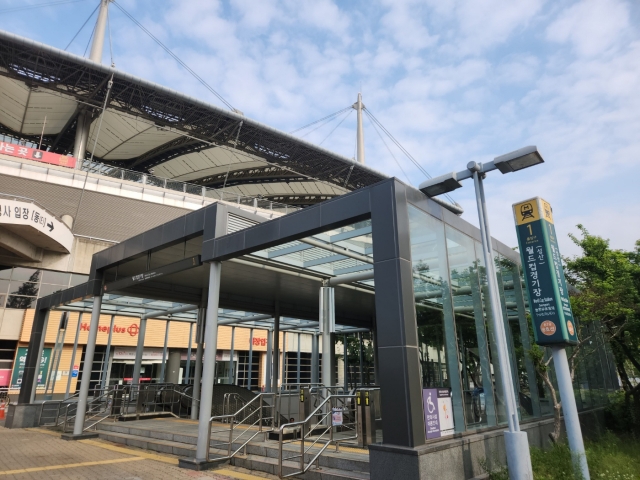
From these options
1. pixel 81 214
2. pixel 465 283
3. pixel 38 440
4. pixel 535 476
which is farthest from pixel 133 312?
pixel 535 476

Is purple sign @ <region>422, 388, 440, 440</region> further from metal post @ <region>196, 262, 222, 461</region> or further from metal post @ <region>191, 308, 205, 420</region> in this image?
metal post @ <region>191, 308, 205, 420</region>

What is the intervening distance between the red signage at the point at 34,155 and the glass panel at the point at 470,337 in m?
31.5

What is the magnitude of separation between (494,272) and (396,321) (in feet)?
6.91

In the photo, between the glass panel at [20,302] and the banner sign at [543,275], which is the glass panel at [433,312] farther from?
the glass panel at [20,302]

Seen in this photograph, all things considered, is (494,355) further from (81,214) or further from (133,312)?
(81,214)

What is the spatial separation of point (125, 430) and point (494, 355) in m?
10.4

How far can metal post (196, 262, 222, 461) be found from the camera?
8.46m

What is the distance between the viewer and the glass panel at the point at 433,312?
6.89 meters

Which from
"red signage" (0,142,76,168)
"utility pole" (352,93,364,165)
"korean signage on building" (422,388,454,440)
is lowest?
"korean signage on building" (422,388,454,440)

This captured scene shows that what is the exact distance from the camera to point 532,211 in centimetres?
789

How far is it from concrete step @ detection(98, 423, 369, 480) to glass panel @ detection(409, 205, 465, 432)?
181 cm

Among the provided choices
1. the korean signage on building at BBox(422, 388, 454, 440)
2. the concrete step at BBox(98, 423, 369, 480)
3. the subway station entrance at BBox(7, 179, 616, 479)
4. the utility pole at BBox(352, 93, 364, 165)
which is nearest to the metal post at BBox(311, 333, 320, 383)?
the subway station entrance at BBox(7, 179, 616, 479)

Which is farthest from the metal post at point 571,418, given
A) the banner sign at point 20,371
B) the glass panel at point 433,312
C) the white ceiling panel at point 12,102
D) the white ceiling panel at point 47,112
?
the white ceiling panel at point 12,102

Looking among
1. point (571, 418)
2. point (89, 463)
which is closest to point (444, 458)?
point (571, 418)
